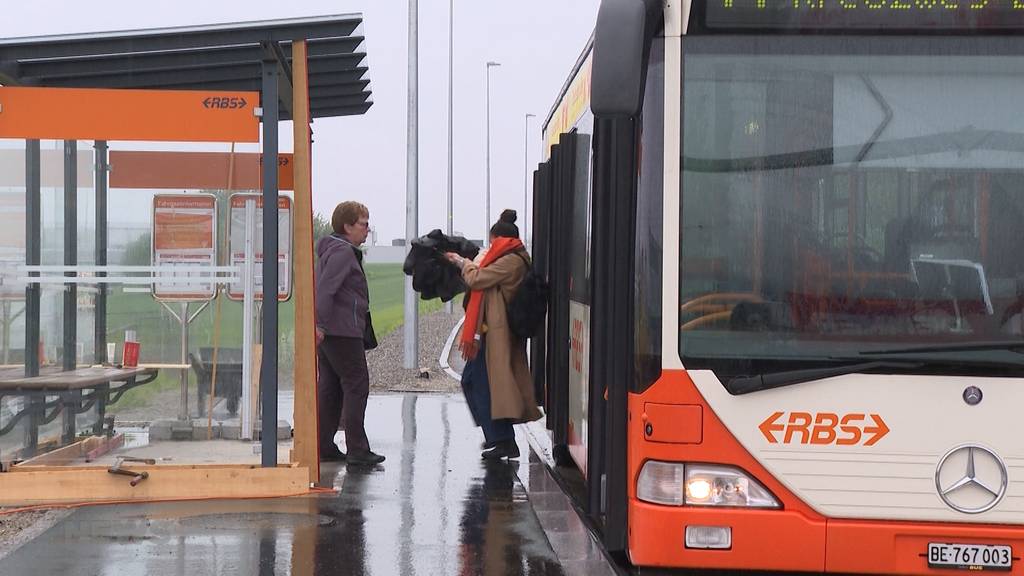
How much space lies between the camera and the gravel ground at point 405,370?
17031 mm

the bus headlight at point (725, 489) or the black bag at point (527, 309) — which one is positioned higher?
the black bag at point (527, 309)

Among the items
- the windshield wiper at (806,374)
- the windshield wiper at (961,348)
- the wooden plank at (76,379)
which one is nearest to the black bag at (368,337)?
the wooden plank at (76,379)

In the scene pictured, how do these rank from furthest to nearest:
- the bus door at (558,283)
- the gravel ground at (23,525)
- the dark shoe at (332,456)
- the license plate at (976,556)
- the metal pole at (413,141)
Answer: the metal pole at (413,141) → the dark shoe at (332,456) → the bus door at (558,283) → the gravel ground at (23,525) → the license plate at (976,556)

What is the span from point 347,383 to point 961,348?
17.8ft

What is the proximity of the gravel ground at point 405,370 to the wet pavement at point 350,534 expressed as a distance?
702 cm

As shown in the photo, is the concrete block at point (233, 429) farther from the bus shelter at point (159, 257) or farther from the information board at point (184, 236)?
the information board at point (184, 236)

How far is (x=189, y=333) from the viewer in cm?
916

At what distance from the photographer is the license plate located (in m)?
5.07

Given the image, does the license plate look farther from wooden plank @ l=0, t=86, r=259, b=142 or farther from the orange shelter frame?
wooden plank @ l=0, t=86, r=259, b=142

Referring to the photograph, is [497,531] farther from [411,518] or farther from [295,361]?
[295,361]

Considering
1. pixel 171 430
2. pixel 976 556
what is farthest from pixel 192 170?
pixel 976 556

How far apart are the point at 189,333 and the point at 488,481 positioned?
2283 millimetres

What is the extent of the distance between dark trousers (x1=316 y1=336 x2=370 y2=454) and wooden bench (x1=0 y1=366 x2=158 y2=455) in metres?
1.21

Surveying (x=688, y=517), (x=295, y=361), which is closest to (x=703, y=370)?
(x=688, y=517)
